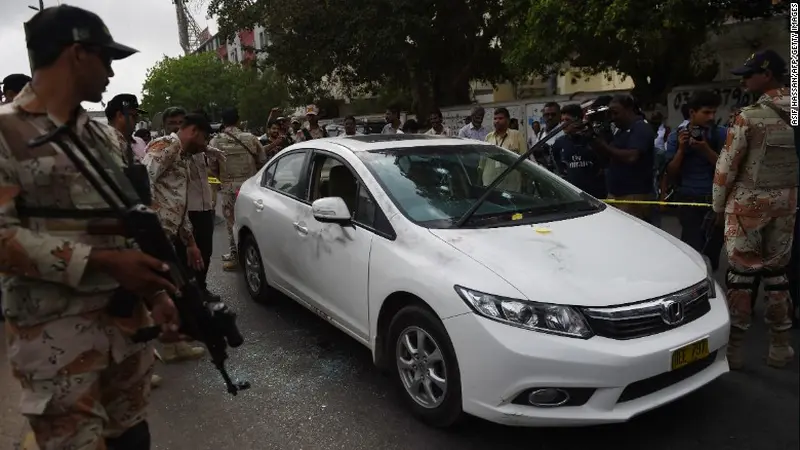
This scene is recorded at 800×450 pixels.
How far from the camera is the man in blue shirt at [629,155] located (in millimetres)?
5277

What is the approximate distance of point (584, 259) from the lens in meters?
3.12

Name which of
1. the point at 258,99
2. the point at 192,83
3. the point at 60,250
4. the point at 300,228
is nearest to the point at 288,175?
the point at 300,228

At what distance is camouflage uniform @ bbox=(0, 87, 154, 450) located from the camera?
1817 mm

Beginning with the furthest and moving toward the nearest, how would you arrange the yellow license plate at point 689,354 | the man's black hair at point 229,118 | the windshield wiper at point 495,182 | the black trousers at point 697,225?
the man's black hair at point 229,118, the black trousers at point 697,225, the windshield wiper at point 495,182, the yellow license plate at point 689,354

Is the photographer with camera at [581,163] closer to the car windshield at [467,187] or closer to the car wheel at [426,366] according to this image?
the car windshield at [467,187]

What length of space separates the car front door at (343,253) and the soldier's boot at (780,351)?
2510 mm

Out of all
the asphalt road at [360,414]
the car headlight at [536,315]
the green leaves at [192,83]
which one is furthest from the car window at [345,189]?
the green leaves at [192,83]

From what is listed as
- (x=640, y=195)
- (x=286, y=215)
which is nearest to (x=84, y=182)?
(x=286, y=215)

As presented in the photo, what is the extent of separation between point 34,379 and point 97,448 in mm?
297

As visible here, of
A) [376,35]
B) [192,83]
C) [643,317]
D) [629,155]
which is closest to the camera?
[643,317]

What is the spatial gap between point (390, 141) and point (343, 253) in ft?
3.35

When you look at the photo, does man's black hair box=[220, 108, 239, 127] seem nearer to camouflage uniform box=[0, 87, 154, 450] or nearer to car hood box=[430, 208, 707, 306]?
car hood box=[430, 208, 707, 306]

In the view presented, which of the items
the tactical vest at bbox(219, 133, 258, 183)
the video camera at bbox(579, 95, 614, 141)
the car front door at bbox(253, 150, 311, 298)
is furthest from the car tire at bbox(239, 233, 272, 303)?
the video camera at bbox(579, 95, 614, 141)

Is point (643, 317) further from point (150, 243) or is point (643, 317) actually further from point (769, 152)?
point (150, 243)
